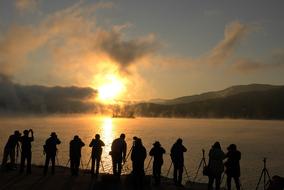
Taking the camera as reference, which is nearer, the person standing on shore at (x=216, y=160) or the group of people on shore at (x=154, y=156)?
the person standing on shore at (x=216, y=160)

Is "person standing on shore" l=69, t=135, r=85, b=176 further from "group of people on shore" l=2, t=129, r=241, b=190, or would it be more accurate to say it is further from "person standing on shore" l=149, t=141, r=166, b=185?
"person standing on shore" l=149, t=141, r=166, b=185

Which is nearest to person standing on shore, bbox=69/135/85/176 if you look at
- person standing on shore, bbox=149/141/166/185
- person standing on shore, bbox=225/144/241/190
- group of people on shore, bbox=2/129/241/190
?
group of people on shore, bbox=2/129/241/190

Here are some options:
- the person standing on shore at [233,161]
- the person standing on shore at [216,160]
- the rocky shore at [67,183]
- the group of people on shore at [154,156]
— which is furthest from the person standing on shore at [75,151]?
the person standing on shore at [233,161]

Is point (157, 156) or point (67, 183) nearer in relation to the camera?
point (67, 183)

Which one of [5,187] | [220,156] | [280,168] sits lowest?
[280,168]

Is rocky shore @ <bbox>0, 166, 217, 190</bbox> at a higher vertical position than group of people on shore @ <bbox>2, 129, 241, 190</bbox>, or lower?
lower

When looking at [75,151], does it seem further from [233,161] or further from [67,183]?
[233,161]

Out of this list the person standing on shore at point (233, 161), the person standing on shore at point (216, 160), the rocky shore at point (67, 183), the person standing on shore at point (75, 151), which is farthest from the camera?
the person standing on shore at point (75, 151)

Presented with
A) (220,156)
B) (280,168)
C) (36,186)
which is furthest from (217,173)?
(280,168)

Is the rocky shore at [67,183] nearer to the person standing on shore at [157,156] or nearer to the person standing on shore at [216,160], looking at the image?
the person standing on shore at [157,156]

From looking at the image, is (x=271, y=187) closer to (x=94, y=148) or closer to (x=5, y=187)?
(x=94, y=148)

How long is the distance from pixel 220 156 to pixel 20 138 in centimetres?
1122

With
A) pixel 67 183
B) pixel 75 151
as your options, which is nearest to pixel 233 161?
pixel 67 183

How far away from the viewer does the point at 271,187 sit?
1480 centimetres
